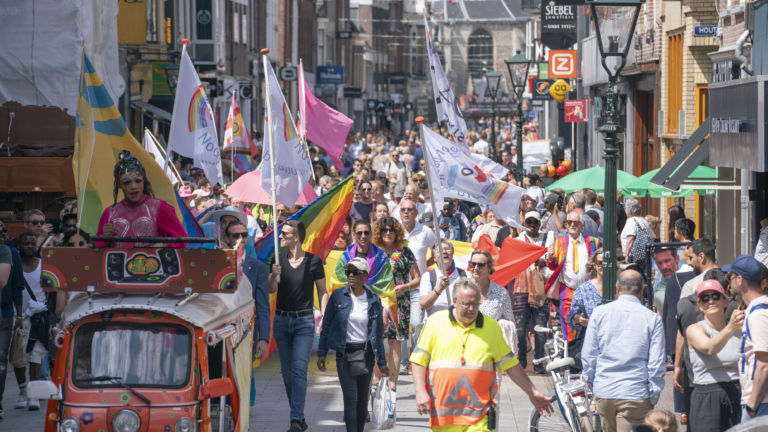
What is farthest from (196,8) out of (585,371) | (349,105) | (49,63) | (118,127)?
(349,105)

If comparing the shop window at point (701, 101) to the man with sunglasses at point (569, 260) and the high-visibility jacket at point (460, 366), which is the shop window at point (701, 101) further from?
the high-visibility jacket at point (460, 366)

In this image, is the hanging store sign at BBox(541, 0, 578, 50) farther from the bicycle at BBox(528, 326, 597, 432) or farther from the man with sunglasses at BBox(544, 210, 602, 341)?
the bicycle at BBox(528, 326, 597, 432)

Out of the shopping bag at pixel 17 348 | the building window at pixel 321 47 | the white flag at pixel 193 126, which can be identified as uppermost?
the building window at pixel 321 47

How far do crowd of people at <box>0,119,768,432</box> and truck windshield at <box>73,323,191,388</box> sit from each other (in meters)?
1.09

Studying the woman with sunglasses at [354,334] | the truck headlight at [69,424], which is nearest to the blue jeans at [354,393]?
the woman with sunglasses at [354,334]

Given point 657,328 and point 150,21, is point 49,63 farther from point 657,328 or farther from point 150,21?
point 657,328

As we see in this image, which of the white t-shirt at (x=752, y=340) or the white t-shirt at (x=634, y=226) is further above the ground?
the white t-shirt at (x=634, y=226)

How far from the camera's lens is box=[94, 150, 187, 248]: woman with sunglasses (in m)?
7.54

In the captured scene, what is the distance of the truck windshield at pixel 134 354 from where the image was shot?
6.62m

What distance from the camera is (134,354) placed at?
6.65 meters

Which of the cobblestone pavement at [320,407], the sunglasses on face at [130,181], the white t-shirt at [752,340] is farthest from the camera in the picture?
the cobblestone pavement at [320,407]

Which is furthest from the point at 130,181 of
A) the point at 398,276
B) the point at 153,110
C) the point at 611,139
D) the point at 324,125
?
the point at 153,110

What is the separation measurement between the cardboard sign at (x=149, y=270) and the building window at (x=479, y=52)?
371 ft

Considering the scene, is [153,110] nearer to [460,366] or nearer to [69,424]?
[69,424]
